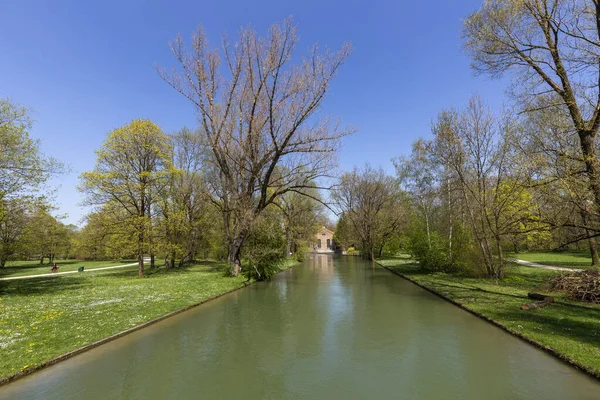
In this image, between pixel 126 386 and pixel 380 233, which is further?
pixel 380 233

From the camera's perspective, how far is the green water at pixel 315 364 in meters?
4.87

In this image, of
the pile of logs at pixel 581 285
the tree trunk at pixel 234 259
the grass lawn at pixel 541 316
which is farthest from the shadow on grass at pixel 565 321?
the tree trunk at pixel 234 259

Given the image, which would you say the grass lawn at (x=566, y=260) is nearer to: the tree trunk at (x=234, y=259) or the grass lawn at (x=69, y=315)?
the tree trunk at (x=234, y=259)

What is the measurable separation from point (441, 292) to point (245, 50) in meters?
17.1

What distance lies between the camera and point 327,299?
13156mm

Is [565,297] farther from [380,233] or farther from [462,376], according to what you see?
[380,233]

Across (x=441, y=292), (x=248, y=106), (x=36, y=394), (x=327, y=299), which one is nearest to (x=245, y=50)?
(x=248, y=106)

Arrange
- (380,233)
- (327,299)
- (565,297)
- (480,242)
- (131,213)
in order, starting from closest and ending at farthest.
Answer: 1. (565,297)
2. (327,299)
3. (480,242)
4. (131,213)
5. (380,233)

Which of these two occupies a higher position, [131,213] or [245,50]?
[245,50]

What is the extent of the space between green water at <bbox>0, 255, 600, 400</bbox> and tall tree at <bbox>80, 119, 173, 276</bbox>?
1295 centimetres

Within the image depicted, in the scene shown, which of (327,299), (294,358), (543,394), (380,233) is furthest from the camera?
(380,233)

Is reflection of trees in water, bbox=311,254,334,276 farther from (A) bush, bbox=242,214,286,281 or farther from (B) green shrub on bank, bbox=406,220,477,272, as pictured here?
(B) green shrub on bank, bbox=406,220,477,272

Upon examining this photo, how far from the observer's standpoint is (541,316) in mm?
8695

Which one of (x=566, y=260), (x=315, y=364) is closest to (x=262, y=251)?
(x=315, y=364)
